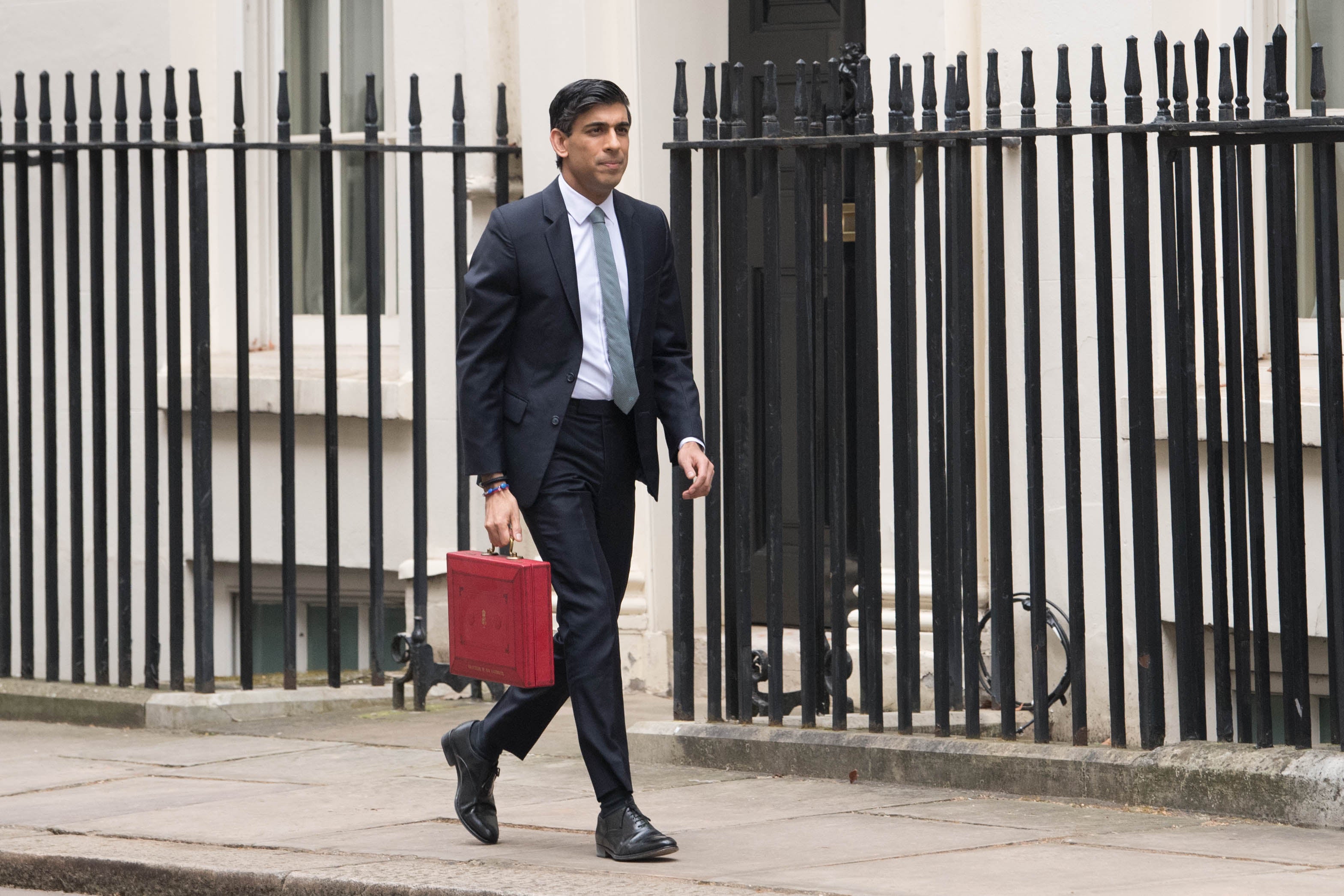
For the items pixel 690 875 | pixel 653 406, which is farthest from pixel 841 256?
pixel 690 875

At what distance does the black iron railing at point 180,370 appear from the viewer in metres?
7.49

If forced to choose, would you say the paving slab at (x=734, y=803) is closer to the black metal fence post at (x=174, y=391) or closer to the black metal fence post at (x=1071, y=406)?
the black metal fence post at (x=1071, y=406)

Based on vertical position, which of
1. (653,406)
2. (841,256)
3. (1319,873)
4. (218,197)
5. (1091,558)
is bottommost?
(1319,873)

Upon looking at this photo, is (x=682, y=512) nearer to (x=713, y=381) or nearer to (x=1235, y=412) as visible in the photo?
(x=713, y=381)

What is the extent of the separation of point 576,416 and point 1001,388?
1531mm

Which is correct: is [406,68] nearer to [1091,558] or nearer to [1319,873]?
[1091,558]

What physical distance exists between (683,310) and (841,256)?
77 centimetres

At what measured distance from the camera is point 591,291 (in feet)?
17.0

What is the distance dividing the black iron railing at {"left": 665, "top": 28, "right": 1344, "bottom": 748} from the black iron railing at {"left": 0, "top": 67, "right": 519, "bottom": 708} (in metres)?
1.58

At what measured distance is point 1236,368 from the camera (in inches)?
219

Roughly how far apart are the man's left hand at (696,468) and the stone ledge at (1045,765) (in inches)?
55.8

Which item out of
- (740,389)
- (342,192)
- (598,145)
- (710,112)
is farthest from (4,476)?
(598,145)

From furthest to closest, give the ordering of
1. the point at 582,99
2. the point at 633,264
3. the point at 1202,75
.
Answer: the point at 1202,75
the point at 633,264
the point at 582,99

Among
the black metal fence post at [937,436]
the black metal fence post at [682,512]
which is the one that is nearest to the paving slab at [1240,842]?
the black metal fence post at [937,436]
